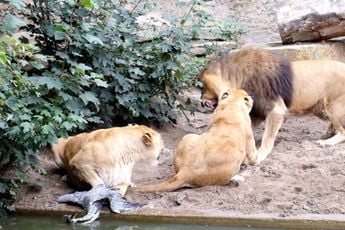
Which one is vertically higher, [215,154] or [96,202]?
[215,154]

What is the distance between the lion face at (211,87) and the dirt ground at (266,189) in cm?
69

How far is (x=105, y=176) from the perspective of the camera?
24.0 feet

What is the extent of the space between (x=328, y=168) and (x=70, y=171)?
2.46 m

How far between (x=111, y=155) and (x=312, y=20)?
4341mm

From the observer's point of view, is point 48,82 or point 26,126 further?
point 48,82

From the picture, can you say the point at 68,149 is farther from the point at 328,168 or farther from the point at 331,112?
the point at 331,112

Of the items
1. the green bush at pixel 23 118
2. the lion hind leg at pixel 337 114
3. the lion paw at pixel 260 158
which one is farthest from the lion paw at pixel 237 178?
the lion hind leg at pixel 337 114

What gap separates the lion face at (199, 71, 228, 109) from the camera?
352 inches

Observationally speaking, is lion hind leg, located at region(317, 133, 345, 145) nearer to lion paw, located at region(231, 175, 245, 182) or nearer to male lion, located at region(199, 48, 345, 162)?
male lion, located at region(199, 48, 345, 162)

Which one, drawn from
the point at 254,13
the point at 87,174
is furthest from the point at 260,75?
the point at 254,13

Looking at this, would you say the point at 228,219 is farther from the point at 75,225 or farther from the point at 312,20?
the point at 312,20

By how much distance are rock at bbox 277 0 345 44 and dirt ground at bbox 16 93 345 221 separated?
2284mm

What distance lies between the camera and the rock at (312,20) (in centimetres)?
1040

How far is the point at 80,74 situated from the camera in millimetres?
7488
